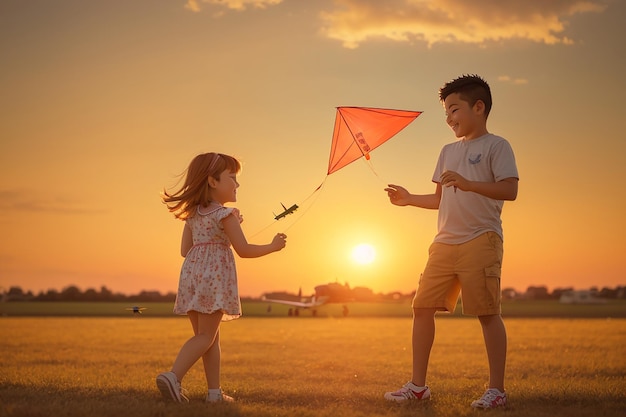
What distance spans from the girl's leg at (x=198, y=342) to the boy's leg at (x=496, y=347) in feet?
6.90

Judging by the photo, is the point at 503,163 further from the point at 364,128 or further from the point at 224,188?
the point at 224,188

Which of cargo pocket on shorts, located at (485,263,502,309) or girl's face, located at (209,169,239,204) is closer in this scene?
cargo pocket on shorts, located at (485,263,502,309)

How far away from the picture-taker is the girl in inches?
206

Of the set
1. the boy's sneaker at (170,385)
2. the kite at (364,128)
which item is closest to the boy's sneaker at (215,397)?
the boy's sneaker at (170,385)

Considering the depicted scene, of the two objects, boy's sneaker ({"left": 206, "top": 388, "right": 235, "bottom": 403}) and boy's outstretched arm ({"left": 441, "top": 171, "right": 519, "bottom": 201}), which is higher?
boy's outstretched arm ({"left": 441, "top": 171, "right": 519, "bottom": 201})

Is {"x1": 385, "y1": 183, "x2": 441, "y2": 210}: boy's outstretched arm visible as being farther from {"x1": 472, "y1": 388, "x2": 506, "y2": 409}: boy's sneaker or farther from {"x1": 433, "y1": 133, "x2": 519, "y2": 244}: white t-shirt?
{"x1": 472, "y1": 388, "x2": 506, "y2": 409}: boy's sneaker

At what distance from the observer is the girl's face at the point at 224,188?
5.54m

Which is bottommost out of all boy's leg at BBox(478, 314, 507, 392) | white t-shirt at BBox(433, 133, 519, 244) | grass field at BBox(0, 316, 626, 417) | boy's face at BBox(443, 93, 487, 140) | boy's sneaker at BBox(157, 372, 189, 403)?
grass field at BBox(0, 316, 626, 417)

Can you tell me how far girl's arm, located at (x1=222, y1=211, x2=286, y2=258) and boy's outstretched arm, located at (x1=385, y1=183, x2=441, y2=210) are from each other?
1.11m

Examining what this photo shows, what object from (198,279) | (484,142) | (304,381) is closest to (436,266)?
(484,142)

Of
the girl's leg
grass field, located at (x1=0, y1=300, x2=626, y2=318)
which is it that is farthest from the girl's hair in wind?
grass field, located at (x1=0, y1=300, x2=626, y2=318)

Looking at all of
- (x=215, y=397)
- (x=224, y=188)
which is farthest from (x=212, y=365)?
(x=224, y=188)

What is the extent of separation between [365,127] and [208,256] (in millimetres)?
2072

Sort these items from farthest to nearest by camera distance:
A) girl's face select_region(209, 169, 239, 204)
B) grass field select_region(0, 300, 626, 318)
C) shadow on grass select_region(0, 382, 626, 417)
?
1. grass field select_region(0, 300, 626, 318)
2. girl's face select_region(209, 169, 239, 204)
3. shadow on grass select_region(0, 382, 626, 417)
